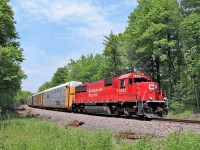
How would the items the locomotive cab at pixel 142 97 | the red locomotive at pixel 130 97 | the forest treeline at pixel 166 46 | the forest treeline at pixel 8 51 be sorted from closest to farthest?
the locomotive cab at pixel 142 97, the red locomotive at pixel 130 97, the forest treeline at pixel 8 51, the forest treeline at pixel 166 46

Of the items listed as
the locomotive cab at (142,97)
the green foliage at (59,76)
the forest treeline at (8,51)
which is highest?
the green foliage at (59,76)

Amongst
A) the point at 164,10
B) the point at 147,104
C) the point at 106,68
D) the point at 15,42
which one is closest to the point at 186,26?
the point at 164,10

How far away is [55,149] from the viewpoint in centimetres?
887

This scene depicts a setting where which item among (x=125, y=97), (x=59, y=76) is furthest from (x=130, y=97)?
(x=59, y=76)

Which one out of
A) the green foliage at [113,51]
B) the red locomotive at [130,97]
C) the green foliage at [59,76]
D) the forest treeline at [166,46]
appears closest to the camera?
the red locomotive at [130,97]

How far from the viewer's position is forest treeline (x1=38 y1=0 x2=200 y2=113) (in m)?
33.8

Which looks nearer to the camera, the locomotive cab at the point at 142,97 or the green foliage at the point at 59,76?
the locomotive cab at the point at 142,97

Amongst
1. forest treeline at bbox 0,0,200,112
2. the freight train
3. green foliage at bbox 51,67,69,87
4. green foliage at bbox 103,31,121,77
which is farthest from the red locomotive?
green foliage at bbox 51,67,69,87

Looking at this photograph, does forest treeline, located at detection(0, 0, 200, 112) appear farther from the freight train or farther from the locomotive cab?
the locomotive cab

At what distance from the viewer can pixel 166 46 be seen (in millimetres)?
38250

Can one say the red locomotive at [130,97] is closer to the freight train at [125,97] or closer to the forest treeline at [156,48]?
the freight train at [125,97]

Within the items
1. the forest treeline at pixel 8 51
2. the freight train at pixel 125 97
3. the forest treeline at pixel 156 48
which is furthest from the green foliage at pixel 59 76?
the forest treeline at pixel 8 51

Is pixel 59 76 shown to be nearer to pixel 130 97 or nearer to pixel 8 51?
pixel 8 51

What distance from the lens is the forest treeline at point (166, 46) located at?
111ft
